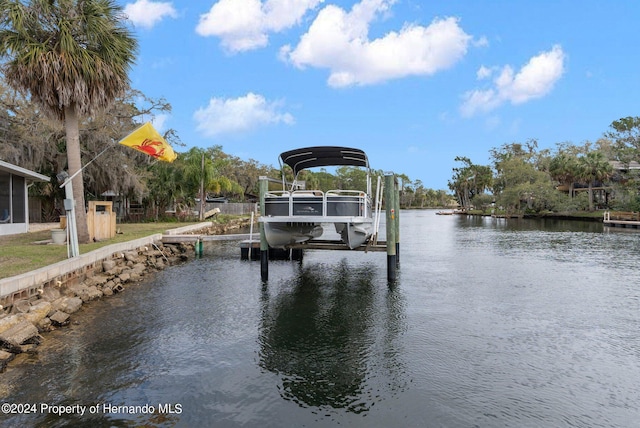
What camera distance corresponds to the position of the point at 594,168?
171ft

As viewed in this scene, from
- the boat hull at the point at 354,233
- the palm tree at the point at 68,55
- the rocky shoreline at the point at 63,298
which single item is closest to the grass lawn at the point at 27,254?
the rocky shoreline at the point at 63,298

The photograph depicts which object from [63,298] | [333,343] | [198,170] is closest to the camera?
[333,343]

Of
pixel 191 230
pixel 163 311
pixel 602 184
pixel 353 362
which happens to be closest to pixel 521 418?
pixel 353 362

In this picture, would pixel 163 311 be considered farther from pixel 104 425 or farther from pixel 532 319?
pixel 532 319

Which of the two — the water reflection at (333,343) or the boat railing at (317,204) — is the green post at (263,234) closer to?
the boat railing at (317,204)

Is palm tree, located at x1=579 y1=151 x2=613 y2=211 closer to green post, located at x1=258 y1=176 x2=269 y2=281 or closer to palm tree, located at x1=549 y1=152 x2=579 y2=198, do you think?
palm tree, located at x1=549 y1=152 x2=579 y2=198

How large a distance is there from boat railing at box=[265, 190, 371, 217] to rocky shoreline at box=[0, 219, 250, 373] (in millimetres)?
5133

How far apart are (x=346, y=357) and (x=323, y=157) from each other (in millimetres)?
7738

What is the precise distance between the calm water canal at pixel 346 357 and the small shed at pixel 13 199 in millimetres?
9917

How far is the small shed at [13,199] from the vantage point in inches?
739

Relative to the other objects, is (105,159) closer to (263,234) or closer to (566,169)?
(263,234)

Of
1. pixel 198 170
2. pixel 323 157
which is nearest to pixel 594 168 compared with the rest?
pixel 198 170

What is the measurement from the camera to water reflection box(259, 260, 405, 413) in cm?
620

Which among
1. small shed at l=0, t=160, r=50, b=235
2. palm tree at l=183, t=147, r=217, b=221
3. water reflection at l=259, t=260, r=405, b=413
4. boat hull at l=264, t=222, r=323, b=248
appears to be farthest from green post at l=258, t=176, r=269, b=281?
palm tree at l=183, t=147, r=217, b=221
